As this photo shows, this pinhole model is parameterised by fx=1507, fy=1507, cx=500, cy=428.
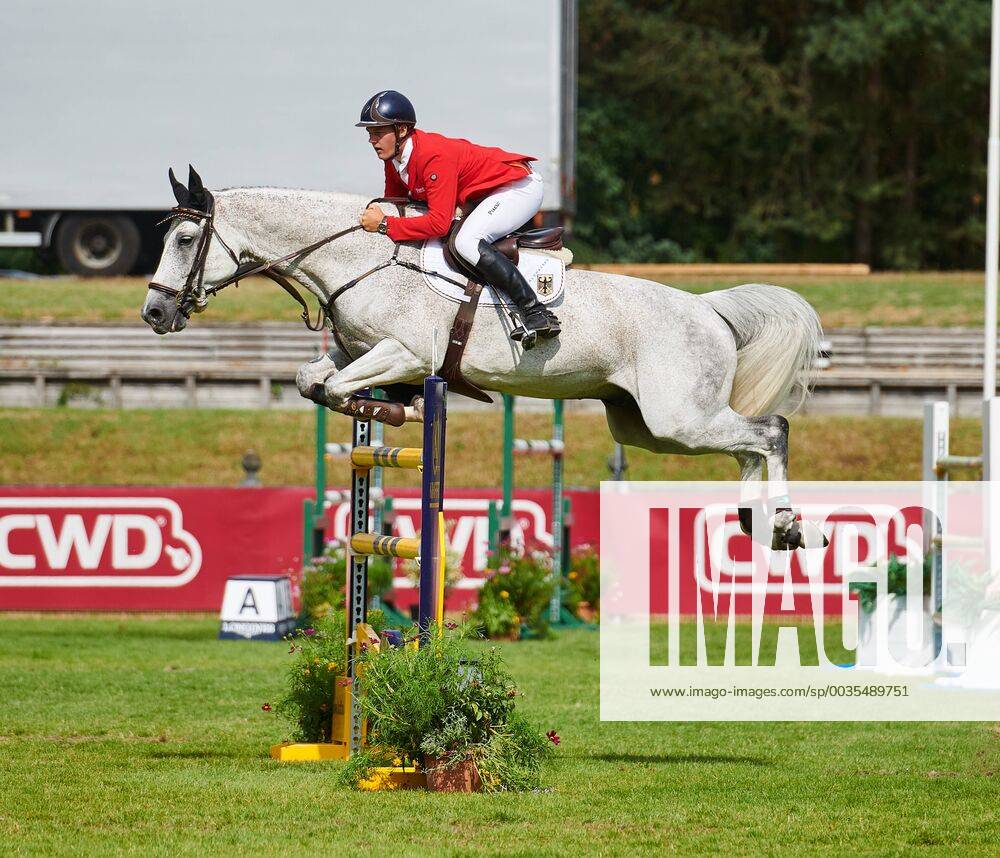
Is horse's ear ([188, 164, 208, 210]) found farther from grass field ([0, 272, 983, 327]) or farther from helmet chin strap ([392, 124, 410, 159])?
grass field ([0, 272, 983, 327])

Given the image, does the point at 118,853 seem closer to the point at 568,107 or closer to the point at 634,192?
the point at 568,107

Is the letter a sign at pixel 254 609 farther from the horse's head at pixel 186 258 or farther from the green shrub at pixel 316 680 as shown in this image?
the horse's head at pixel 186 258

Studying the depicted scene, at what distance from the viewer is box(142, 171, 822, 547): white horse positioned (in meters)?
6.68

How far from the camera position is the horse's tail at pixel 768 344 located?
7.27 m

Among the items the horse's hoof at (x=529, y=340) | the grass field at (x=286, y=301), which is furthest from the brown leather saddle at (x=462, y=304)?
the grass field at (x=286, y=301)

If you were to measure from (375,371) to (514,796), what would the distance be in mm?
1927

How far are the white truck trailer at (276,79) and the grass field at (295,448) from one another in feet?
10.9

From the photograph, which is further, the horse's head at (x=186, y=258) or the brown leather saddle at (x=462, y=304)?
the horse's head at (x=186, y=258)

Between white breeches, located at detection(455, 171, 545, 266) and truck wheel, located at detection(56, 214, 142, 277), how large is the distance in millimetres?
18922

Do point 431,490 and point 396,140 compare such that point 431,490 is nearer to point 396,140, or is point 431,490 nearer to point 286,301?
point 396,140

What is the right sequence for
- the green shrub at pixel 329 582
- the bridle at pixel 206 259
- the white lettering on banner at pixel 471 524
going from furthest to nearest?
the white lettering on banner at pixel 471 524 < the green shrub at pixel 329 582 < the bridle at pixel 206 259

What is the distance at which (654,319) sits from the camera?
6.93 meters

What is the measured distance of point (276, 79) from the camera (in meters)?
20.7

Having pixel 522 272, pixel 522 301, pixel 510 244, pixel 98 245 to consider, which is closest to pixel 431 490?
pixel 522 301
